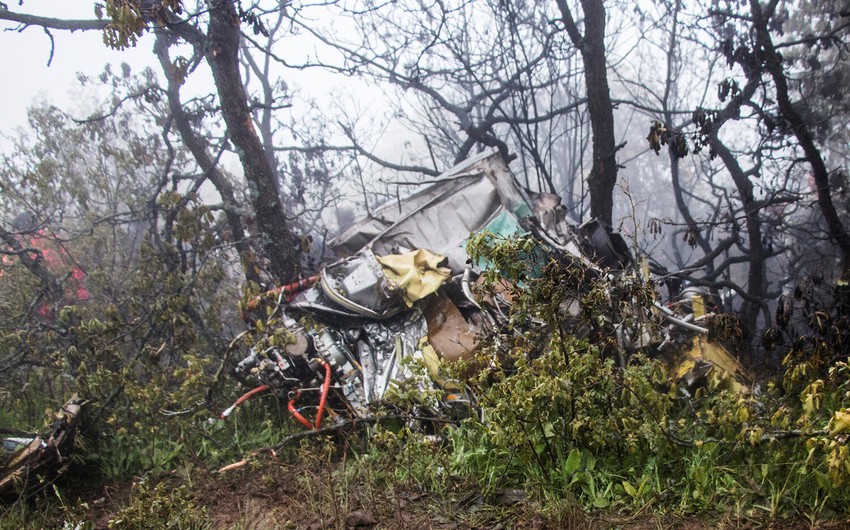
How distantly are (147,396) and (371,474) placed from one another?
205cm

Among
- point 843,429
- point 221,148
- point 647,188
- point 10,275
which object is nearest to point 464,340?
point 843,429

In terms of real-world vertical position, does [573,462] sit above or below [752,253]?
below

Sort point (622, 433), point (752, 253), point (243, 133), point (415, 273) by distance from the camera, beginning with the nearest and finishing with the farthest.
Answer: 1. point (622, 433)
2. point (415, 273)
3. point (243, 133)
4. point (752, 253)

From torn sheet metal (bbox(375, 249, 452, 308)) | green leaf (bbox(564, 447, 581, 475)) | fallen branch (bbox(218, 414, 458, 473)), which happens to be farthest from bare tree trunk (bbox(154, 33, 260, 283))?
green leaf (bbox(564, 447, 581, 475))

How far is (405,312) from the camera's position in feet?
16.3

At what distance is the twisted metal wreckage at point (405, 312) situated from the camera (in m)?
4.16

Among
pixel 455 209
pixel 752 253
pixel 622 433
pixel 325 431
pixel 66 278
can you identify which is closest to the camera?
pixel 622 433

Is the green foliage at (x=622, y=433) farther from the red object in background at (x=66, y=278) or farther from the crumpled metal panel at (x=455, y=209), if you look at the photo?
the red object in background at (x=66, y=278)

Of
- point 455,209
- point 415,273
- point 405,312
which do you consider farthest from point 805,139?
point 405,312

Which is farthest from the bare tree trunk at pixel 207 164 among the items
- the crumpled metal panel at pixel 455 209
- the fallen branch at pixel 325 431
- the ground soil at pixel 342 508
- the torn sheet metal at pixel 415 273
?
the ground soil at pixel 342 508

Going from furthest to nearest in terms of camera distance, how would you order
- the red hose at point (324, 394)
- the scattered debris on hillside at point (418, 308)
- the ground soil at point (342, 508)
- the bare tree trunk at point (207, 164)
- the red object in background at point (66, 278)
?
1. the red object in background at point (66, 278)
2. the bare tree trunk at point (207, 164)
3. the scattered debris on hillside at point (418, 308)
4. the red hose at point (324, 394)
5. the ground soil at point (342, 508)

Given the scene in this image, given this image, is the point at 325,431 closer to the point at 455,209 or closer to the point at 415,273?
the point at 415,273

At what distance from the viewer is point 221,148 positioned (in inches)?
247

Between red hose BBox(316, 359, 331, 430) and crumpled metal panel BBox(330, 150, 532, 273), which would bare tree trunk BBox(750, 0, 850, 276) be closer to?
crumpled metal panel BBox(330, 150, 532, 273)
